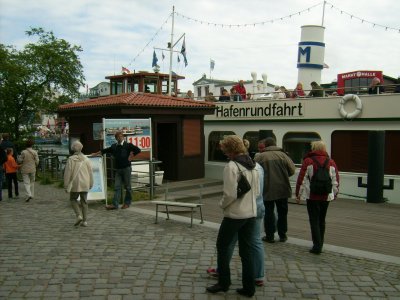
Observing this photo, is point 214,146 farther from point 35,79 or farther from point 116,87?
point 35,79

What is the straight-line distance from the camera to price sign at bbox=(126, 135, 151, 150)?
517 inches

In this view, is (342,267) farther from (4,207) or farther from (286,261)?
(4,207)

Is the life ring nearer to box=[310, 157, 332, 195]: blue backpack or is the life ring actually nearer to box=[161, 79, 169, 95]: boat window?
box=[161, 79, 169, 95]: boat window

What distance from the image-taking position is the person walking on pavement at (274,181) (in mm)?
7160

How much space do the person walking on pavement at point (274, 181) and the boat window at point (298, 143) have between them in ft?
31.0

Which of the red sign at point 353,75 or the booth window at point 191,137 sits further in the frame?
the red sign at point 353,75

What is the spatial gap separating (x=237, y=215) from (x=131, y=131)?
8.73 meters

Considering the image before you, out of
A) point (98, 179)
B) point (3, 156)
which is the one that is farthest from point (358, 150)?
point (3, 156)

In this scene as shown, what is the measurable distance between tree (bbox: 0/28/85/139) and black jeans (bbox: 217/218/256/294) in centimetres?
1677

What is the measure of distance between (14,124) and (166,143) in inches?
314

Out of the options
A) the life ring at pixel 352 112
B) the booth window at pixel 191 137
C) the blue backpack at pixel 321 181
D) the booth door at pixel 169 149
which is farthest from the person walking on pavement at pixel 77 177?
the life ring at pixel 352 112

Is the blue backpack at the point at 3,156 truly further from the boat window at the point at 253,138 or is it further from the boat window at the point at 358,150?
the boat window at the point at 358,150

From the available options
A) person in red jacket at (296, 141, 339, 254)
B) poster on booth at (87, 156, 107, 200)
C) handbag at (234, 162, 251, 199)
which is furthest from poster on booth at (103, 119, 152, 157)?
handbag at (234, 162, 251, 199)

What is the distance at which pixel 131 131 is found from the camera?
13141 millimetres
